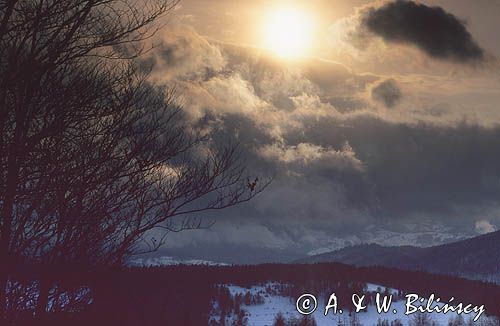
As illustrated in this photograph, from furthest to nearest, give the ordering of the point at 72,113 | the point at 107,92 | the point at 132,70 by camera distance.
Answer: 1. the point at 132,70
2. the point at 107,92
3. the point at 72,113

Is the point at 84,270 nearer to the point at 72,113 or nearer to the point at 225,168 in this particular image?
the point at 72,113

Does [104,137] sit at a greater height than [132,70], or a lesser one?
lesser

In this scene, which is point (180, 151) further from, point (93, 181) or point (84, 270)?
point (84, 270)

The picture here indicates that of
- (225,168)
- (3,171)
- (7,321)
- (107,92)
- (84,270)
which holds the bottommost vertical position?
(7,321)

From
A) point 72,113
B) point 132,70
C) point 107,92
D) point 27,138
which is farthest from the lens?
point 132,70

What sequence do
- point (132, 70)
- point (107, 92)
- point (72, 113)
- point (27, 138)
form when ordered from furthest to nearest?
point (132, 70), point (107, 92), point (72, 113), point (27, 138)

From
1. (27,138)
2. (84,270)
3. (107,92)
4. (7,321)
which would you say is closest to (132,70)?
(107,92)

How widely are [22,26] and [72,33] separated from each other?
0.74 m

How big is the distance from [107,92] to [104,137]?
0.78 m

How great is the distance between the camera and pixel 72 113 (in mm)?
10477

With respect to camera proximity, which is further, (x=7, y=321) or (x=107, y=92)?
(x=107, y=92)

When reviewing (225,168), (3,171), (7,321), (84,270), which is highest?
(225,168)

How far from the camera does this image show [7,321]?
9844 mm

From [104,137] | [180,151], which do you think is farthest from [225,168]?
[104,137]
